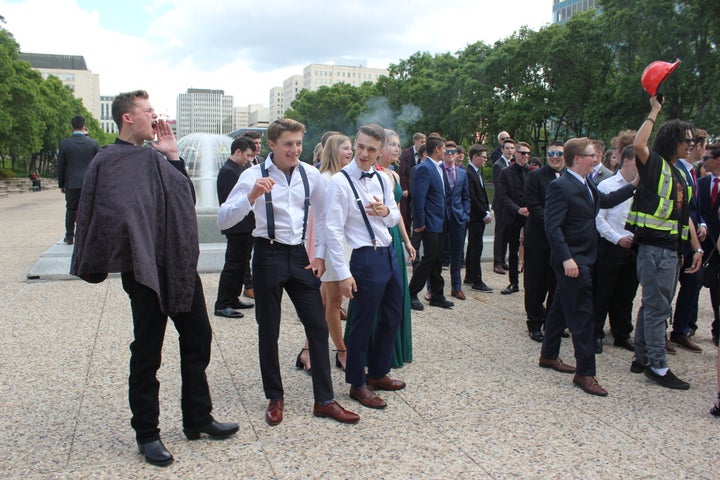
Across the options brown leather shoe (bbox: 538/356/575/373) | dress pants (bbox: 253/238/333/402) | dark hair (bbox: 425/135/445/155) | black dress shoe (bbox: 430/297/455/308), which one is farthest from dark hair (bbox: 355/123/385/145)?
black dress shoe (bbox: 430/297/455/308)

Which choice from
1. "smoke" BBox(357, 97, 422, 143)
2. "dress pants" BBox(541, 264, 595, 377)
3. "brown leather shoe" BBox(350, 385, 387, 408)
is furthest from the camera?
"smoke" BBox(357, 97, 422, 143)

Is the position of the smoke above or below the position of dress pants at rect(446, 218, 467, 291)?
above

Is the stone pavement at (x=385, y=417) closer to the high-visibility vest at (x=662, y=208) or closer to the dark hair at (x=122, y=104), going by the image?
the high-visibility vest at (x=662, y=208)

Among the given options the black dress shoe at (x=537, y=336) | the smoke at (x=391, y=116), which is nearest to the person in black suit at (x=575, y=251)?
the black dress shoe at (x=537, y=336)

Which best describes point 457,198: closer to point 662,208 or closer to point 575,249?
point 575,249

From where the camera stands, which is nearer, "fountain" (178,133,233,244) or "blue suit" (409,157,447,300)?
"blue suit" (409,157,447,300)

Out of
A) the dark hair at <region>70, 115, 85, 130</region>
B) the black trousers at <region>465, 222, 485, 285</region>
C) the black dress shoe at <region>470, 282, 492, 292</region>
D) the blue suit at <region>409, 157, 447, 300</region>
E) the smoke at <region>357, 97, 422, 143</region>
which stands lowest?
the black dress shoe at <region>470, 282, 492, 292</region>

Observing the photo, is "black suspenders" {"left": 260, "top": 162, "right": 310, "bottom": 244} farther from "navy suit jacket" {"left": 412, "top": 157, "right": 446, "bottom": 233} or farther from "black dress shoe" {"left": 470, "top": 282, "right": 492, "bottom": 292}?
"black dress shoe" {"left": 470, "top": 282, "right": 492, "bottom": 292}

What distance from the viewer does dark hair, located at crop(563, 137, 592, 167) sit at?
5.12 m

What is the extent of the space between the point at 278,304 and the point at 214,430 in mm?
872

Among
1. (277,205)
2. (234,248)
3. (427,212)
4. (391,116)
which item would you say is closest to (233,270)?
(234,248)

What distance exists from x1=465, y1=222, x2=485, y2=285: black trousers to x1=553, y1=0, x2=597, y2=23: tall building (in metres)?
85.8

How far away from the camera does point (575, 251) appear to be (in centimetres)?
506

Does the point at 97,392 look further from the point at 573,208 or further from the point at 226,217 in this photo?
the point at 573,208
